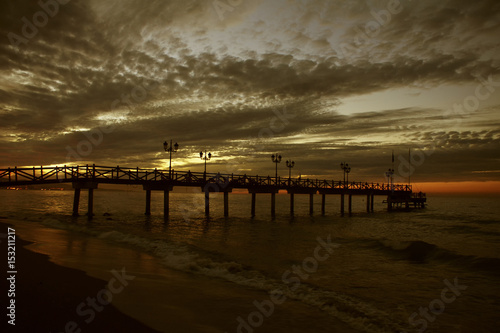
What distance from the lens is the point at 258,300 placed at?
837 cm

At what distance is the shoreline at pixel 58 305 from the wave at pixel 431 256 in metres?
14.6

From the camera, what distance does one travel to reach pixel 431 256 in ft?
54.3

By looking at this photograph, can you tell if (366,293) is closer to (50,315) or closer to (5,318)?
(50,315)

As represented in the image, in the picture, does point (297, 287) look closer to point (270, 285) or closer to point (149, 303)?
point (270, 285)

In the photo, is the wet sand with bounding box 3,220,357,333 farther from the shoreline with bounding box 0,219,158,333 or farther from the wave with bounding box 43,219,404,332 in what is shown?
the wave with bounding box 43,219,404,332

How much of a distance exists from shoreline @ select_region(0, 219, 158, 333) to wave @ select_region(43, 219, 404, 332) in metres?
4.60

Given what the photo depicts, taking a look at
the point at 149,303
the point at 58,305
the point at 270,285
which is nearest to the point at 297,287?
the point at 270,285

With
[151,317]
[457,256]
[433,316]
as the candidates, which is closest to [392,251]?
[457,256]

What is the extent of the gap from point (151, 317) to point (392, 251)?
15678 mm

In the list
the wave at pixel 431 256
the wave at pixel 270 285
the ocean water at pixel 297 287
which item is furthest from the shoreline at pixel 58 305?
the wave at pixel 431 256

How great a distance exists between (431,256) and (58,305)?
57.1 feet

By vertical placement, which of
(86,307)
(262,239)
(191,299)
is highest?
(86,307)

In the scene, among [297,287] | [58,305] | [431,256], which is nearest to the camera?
[58,305]

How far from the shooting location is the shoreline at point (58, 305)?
505 centimetres
